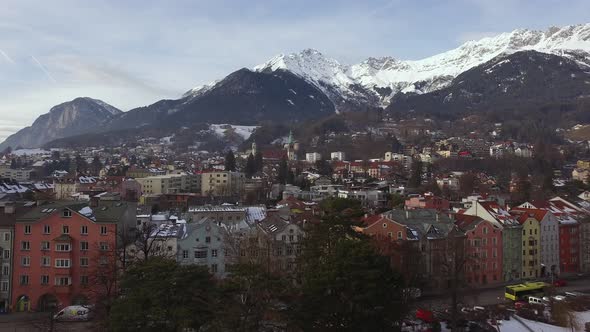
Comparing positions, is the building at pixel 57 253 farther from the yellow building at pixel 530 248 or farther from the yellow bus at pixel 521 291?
the yellow building at pixel 530 248

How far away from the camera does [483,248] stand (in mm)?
48344

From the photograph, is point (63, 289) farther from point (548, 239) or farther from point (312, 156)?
point (312, 156)

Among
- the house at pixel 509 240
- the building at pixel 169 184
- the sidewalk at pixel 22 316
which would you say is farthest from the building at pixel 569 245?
the building at pixel 169 184

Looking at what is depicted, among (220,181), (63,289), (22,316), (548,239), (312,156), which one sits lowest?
(22,316)

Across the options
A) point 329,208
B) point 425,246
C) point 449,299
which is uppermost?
point 329,208

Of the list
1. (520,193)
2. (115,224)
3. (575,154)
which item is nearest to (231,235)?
(115,224)

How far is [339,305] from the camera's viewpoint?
2391 centimetres

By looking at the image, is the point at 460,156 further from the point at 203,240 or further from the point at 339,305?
the point at 339,305

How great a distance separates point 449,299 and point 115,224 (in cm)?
2421

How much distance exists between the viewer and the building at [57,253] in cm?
3709

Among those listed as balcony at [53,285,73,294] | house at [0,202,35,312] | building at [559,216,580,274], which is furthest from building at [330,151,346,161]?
house at [0,202,35,312]

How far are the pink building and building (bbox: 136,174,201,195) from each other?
235 ft

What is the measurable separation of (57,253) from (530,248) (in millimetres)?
40025

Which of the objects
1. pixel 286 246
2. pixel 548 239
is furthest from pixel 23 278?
pixel 548 239
